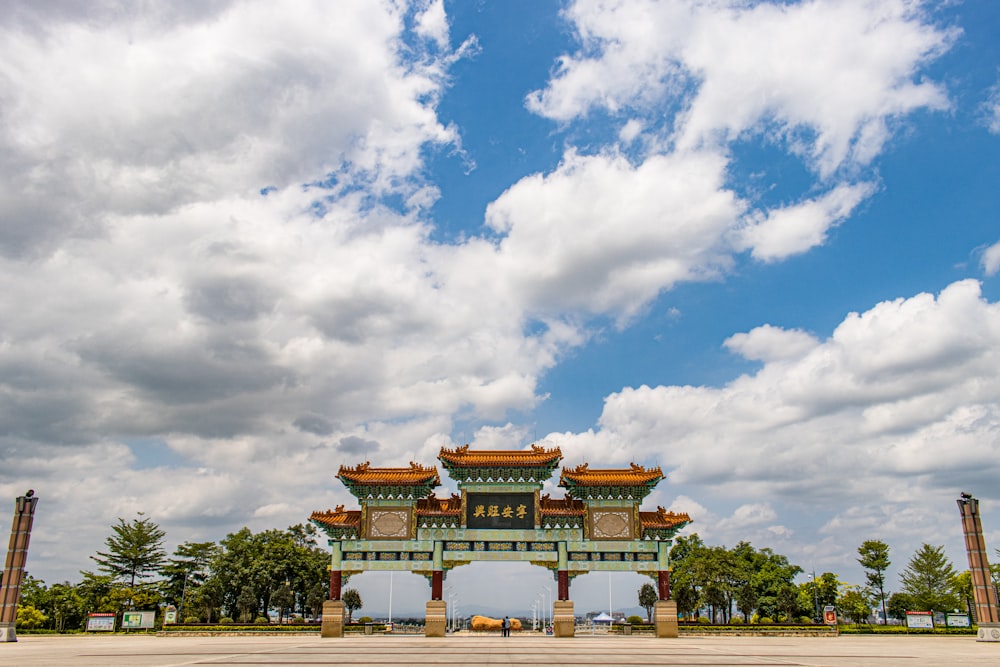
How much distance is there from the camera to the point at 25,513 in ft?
128

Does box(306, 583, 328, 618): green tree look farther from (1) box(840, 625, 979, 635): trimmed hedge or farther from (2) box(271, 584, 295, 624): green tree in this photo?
(1) box(840, 625, 979, 635): trimmed hedge

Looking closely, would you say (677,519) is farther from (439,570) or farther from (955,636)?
(955,636)

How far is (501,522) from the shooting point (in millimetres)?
45031

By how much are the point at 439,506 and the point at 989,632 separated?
32738 millimetres

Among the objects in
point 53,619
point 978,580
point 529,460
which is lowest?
point 53,619

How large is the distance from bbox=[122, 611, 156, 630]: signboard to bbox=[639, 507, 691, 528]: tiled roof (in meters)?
38.7

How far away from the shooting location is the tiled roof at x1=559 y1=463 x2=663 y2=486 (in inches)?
1779

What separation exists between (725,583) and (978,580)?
94.9 feet

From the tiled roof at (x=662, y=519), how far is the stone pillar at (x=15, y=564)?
1472 inches

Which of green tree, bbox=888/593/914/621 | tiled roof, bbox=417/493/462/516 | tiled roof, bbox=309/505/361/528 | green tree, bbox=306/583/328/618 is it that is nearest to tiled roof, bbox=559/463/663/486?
tiled roof, bbox=417/493/462/516

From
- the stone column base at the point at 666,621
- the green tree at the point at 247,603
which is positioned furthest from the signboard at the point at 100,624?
the stone column base at the point at 666,621

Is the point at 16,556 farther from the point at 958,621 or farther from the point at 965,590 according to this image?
the point at 965,590

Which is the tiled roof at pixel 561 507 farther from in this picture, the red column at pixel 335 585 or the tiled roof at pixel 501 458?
the red column at pixel 335 585

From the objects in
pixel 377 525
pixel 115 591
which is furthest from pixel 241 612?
pixel 377 525
